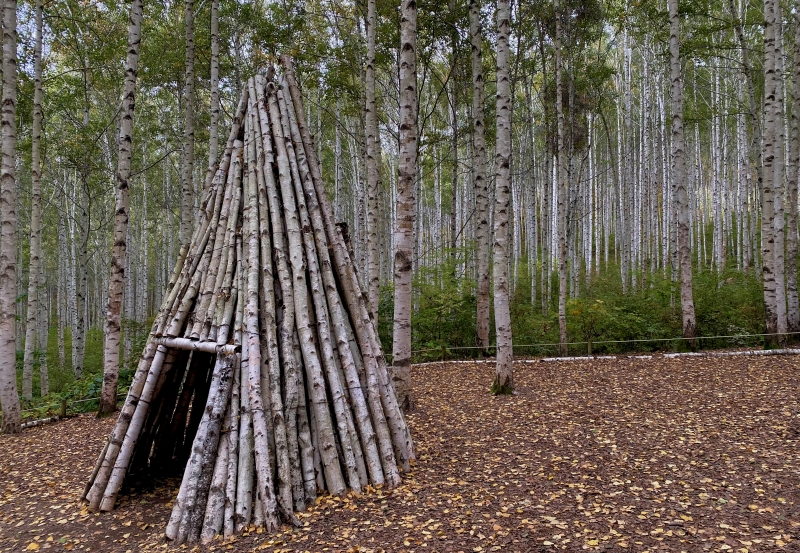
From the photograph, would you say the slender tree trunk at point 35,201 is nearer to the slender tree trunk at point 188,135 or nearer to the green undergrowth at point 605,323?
the slender tree trunk at point 188,135

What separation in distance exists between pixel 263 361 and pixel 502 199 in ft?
13.5

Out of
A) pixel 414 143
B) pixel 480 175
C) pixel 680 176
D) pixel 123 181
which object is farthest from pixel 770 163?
pixel 123 181

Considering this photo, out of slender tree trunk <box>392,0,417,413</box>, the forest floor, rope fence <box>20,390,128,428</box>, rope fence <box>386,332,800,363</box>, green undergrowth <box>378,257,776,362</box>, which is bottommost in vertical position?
rope fence <box>20,390,128,428</box>

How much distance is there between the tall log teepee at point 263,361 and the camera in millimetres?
3457

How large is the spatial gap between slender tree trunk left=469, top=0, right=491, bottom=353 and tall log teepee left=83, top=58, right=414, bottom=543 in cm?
493

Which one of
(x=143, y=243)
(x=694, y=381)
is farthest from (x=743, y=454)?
(x=143, y=243)

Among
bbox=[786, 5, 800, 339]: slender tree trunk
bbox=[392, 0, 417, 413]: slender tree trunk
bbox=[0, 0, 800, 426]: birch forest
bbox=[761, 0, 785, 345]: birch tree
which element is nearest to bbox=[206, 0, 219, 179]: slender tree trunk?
bbox=[0, 0, 800, 426]: birch forest

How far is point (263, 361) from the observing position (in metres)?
3.75

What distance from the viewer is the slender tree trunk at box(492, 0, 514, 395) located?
6312 mm

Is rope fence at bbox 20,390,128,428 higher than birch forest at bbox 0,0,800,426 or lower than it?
lower

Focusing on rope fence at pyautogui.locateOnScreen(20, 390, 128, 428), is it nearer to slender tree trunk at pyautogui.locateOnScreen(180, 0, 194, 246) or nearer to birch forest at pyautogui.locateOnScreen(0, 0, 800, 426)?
birch forest at pyautogui.locateOnScreen(0, 0, 800, 426)

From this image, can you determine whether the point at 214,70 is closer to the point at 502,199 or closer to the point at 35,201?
the point at 35,201

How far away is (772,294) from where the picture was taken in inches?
330

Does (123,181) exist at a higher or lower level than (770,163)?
lower
